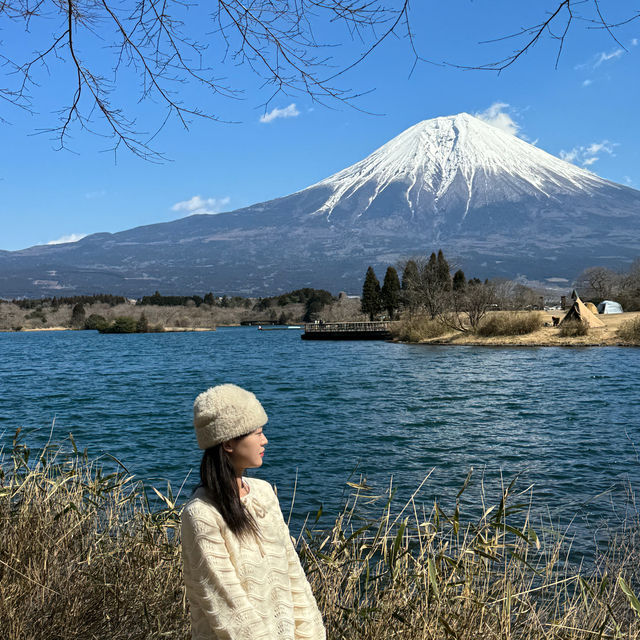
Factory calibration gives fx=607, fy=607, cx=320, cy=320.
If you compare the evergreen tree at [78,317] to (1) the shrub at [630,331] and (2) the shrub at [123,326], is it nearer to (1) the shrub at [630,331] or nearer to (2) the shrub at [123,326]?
(2) the shrub at [123,326]

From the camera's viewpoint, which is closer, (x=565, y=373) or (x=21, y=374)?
(x=565, y=373)

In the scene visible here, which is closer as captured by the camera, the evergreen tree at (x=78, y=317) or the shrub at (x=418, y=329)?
the shrub at (x=418, y=329)

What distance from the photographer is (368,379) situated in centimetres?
2750

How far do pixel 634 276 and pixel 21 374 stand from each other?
67998mm

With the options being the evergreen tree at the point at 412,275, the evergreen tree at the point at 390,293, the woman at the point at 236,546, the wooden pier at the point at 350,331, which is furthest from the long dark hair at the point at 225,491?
the evergreen tree at the point at 390,293

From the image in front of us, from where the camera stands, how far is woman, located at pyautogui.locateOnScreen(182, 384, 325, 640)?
1.96 m

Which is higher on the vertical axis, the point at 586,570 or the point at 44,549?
the point at 44,549

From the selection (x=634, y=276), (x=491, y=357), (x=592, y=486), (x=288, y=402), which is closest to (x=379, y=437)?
(x=592, y=486)

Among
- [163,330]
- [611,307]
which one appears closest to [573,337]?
[611,307]

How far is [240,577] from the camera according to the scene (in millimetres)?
2045

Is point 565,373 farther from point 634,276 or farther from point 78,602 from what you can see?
point 634,276

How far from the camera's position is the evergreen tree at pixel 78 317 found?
12304 centimetres

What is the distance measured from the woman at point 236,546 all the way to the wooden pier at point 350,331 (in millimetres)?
54209

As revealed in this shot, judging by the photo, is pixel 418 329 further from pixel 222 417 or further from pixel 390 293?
pixel 222 417
